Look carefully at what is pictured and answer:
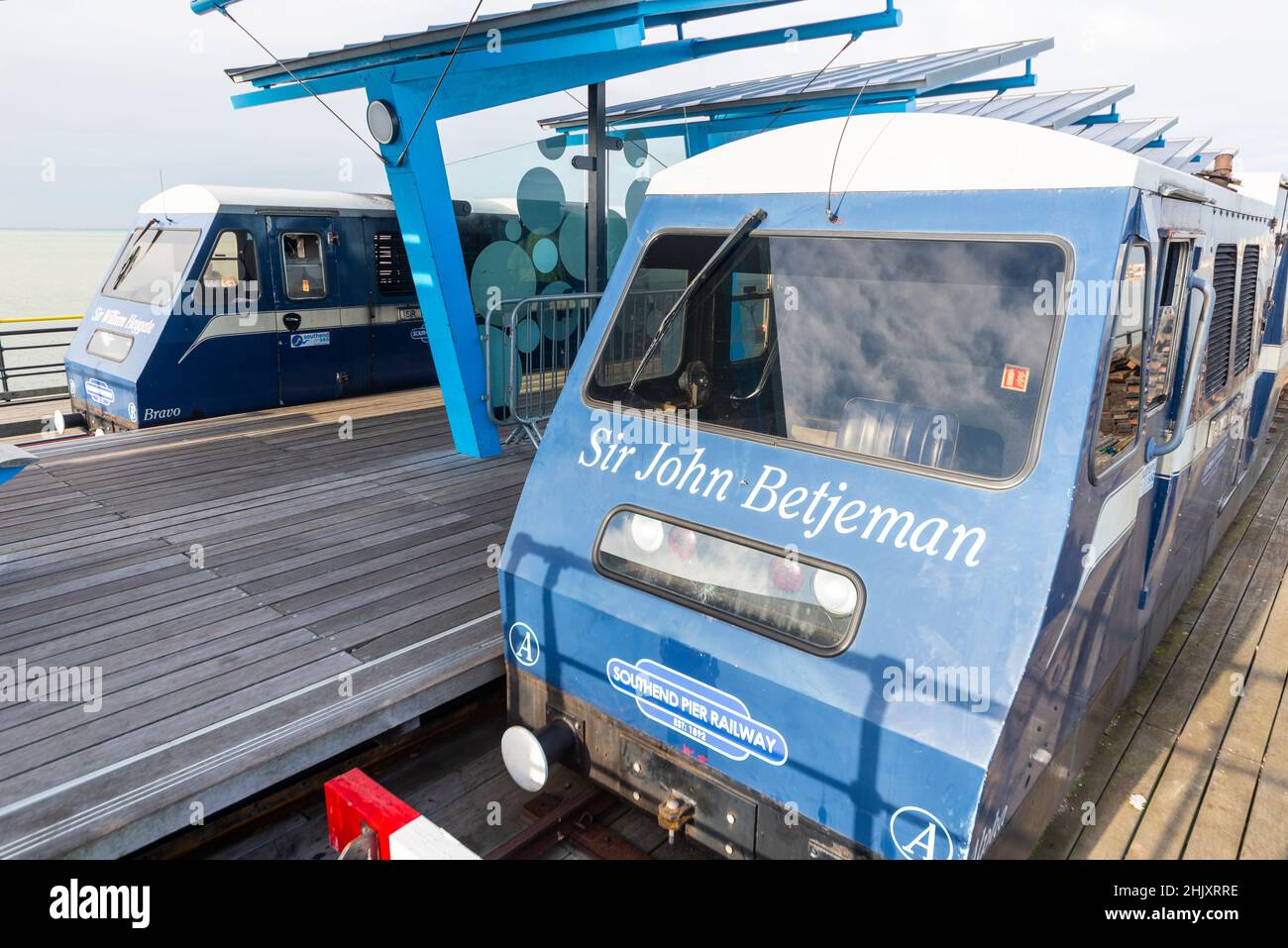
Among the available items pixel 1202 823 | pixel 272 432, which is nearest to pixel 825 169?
pixel 1202 823

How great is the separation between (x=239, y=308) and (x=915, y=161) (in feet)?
25.3

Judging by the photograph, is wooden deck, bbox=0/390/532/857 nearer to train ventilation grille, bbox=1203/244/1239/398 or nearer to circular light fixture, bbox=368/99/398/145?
circular light fixture, bbox=368/99/398/145

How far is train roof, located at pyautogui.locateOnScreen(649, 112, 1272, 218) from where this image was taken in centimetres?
279

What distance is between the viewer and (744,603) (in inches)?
115

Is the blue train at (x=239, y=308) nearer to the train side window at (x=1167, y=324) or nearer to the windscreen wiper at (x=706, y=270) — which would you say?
the windscreen wiper at (x=706, y=270)

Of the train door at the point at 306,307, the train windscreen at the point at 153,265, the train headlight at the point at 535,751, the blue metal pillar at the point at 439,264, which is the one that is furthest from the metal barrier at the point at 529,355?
the train headlight at the point at 535,751

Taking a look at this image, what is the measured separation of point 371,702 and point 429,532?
206 centimetres

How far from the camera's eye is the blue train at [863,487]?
2564mm

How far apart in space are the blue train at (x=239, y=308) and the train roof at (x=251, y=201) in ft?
0.05

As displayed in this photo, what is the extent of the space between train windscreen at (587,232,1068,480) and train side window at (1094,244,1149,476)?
25 centimetres

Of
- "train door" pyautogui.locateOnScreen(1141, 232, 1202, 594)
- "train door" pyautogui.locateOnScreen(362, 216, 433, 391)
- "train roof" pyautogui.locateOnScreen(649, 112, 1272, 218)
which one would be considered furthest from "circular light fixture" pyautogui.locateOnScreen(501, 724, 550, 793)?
"train door" pyautogui.locateOnScreen(362, 216, 433, 391)

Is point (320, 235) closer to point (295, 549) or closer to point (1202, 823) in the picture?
point (295, 549)

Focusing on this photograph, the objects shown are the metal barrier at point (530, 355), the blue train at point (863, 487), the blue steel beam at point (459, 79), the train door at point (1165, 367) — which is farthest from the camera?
the metal barrier at point (530, 355)

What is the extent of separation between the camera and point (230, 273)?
882 centimetres
